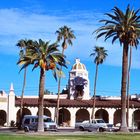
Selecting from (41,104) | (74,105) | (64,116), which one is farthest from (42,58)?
(64,116)

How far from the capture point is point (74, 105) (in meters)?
86.2

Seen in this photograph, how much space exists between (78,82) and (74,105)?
785 centimetres

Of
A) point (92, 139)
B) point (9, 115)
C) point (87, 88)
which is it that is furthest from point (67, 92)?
point (92, 139)

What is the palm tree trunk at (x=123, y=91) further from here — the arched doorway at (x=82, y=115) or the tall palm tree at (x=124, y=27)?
the arched doorway at (x=82, y=115)

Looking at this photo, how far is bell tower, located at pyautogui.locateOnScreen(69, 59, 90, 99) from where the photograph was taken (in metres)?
93.0

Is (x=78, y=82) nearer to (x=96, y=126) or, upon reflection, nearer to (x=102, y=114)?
(x=102, y=114)

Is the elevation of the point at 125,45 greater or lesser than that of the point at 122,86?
greater

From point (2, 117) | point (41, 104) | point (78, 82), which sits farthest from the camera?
point (78, 82)

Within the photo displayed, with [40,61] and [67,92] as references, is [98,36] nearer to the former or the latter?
[40,61]

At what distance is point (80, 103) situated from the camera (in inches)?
3457

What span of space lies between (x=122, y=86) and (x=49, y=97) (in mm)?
38637

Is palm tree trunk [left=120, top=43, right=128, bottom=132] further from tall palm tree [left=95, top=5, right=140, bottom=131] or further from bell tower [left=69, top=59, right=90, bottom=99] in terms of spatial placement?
bell tower [left=69, top=59, right=90, bottom=99]

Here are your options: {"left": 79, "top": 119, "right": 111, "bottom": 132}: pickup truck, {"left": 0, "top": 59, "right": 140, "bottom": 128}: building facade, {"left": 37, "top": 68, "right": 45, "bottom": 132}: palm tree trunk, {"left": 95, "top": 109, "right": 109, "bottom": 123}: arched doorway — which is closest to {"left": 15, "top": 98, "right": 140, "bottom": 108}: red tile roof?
{"left": 0, "top": 59, "right": 140, "bottom": 128}: building facade

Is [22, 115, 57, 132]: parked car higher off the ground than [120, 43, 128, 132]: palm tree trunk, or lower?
lower
